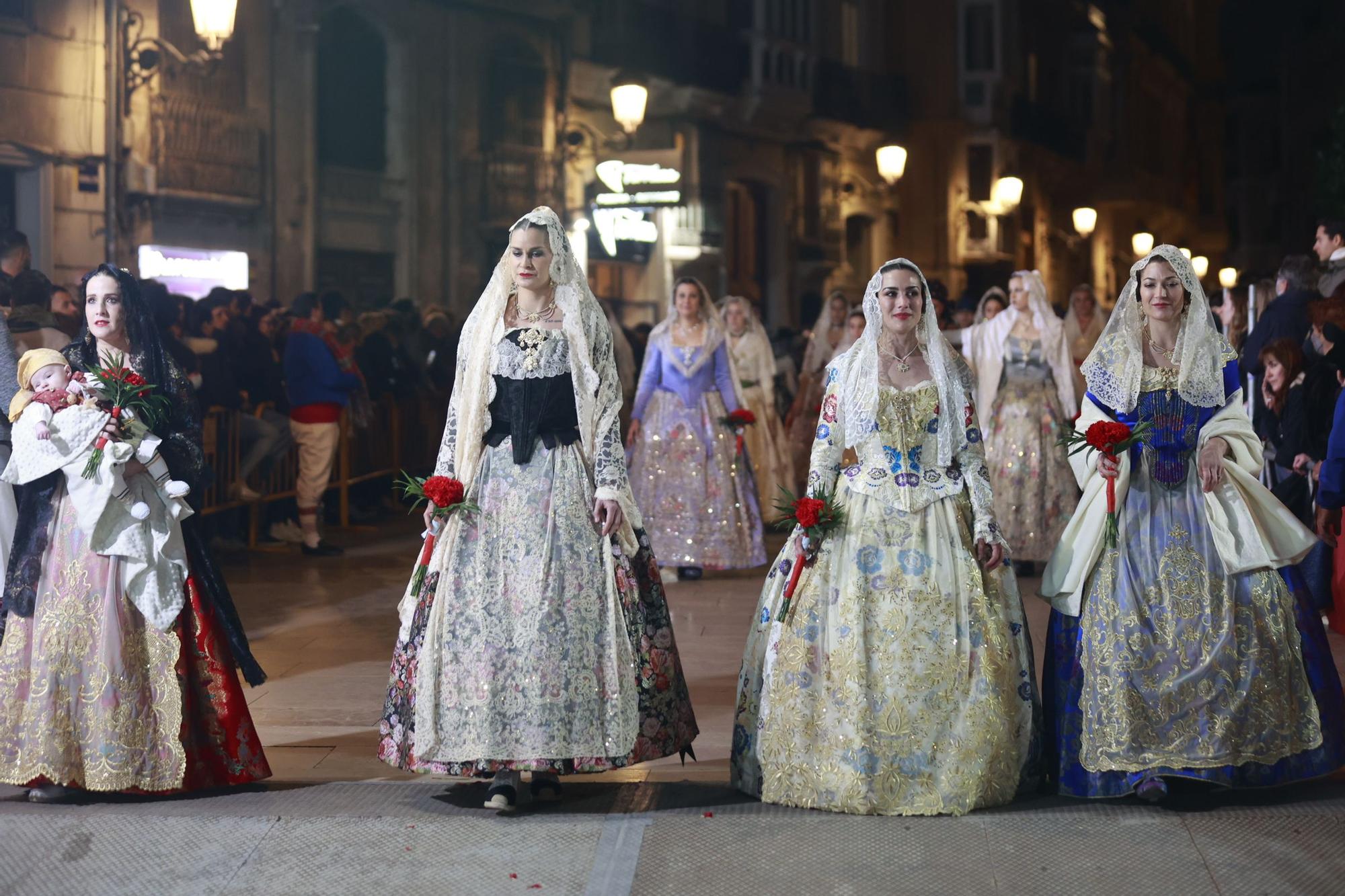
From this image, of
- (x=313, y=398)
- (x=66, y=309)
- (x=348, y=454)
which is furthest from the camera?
(x=348, y=454)

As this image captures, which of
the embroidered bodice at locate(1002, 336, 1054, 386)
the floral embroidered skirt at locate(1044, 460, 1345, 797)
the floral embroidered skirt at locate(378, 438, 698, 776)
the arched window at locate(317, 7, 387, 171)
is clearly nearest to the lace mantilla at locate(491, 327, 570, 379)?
the floral embroidered skirt at locate(378, 438, 698, 776)

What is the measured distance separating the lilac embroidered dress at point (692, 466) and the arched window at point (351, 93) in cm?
852

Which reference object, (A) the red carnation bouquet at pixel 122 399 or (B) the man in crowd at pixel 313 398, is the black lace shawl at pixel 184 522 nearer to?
(A) the red carnation bouquet at pixel 122 399

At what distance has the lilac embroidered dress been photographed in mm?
10297

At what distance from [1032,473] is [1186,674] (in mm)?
5086

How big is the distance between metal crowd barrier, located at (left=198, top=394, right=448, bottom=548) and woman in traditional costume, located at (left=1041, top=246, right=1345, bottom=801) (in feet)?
20.2

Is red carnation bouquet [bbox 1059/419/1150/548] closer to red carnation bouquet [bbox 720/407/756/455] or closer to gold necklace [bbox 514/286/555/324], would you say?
gold necklace [bbox 514/286/555/324]

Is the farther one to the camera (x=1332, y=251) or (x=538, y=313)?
(x=1332, y=251)

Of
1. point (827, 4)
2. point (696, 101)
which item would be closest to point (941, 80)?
point (827, 4)

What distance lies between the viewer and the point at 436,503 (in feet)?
16.9

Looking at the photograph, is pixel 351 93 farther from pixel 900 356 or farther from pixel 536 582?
pixel 536 582

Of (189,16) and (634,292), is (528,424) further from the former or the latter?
(634,292)

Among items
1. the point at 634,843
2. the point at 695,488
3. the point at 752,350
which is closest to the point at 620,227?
the point at 752,350

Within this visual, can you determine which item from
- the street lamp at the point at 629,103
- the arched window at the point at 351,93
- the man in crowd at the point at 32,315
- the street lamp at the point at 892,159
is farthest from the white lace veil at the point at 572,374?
the street lamp at the point at 892,159
